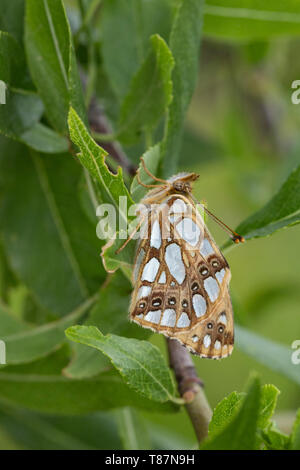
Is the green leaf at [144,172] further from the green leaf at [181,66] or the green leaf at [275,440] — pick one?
the green leaf at [275,440]

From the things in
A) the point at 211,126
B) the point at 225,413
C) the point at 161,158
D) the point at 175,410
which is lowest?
the point at 211,126

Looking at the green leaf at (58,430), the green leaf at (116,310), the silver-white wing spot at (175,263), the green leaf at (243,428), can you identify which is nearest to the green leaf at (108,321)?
the green leaf at (116,310)

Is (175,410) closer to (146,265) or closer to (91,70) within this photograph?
(146,265)

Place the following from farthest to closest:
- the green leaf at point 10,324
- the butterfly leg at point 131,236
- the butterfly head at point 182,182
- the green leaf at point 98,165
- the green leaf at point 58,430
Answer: the green leaf at point 58,430 → the green leaf at point 10,324 → the butterfly head at point 182,182 → the butterfly leg at point 131,236 → the green leaf at point 98,165

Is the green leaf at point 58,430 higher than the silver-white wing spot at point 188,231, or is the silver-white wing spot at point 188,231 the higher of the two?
the silver-white wing spot at point 188,231

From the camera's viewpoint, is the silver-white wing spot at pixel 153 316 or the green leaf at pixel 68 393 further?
the green leaf at pixel 68 393

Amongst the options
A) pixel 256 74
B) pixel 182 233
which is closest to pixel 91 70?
pixel 182 233

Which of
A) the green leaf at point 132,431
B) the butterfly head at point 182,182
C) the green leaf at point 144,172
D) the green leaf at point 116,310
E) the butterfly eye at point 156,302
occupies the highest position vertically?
the green leaf at point 144,172
